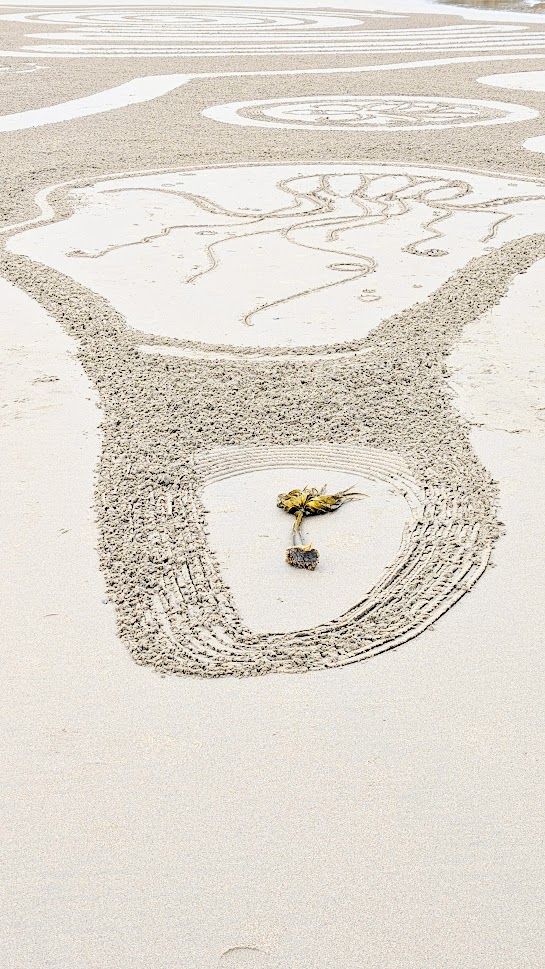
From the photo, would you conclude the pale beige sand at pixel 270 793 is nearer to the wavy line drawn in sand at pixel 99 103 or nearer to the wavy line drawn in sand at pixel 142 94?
the wavy line drawn in sand at pixel 99 103

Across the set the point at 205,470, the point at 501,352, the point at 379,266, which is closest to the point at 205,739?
the point at 205,470

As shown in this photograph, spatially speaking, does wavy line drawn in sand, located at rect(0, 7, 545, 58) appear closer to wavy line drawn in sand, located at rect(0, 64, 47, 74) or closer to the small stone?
wavy line drawn in sand, located at rect(0, 64, 47, 74)

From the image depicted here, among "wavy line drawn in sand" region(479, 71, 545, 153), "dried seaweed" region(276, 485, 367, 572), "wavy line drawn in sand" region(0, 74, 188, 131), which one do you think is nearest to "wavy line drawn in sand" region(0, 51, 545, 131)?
"wavy line drawn in sand" region(0, 74, 188, 131)

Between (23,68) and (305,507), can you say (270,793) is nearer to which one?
(305,507)

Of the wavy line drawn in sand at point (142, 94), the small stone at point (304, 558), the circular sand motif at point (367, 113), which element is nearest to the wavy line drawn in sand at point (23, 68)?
the wavy line drawn in sand at point (142, 94)

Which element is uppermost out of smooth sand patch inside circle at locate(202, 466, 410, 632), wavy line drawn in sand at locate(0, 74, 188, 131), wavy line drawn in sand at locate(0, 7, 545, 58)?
wavy line drawn in sand at locate(0, 7, 545, 58)
